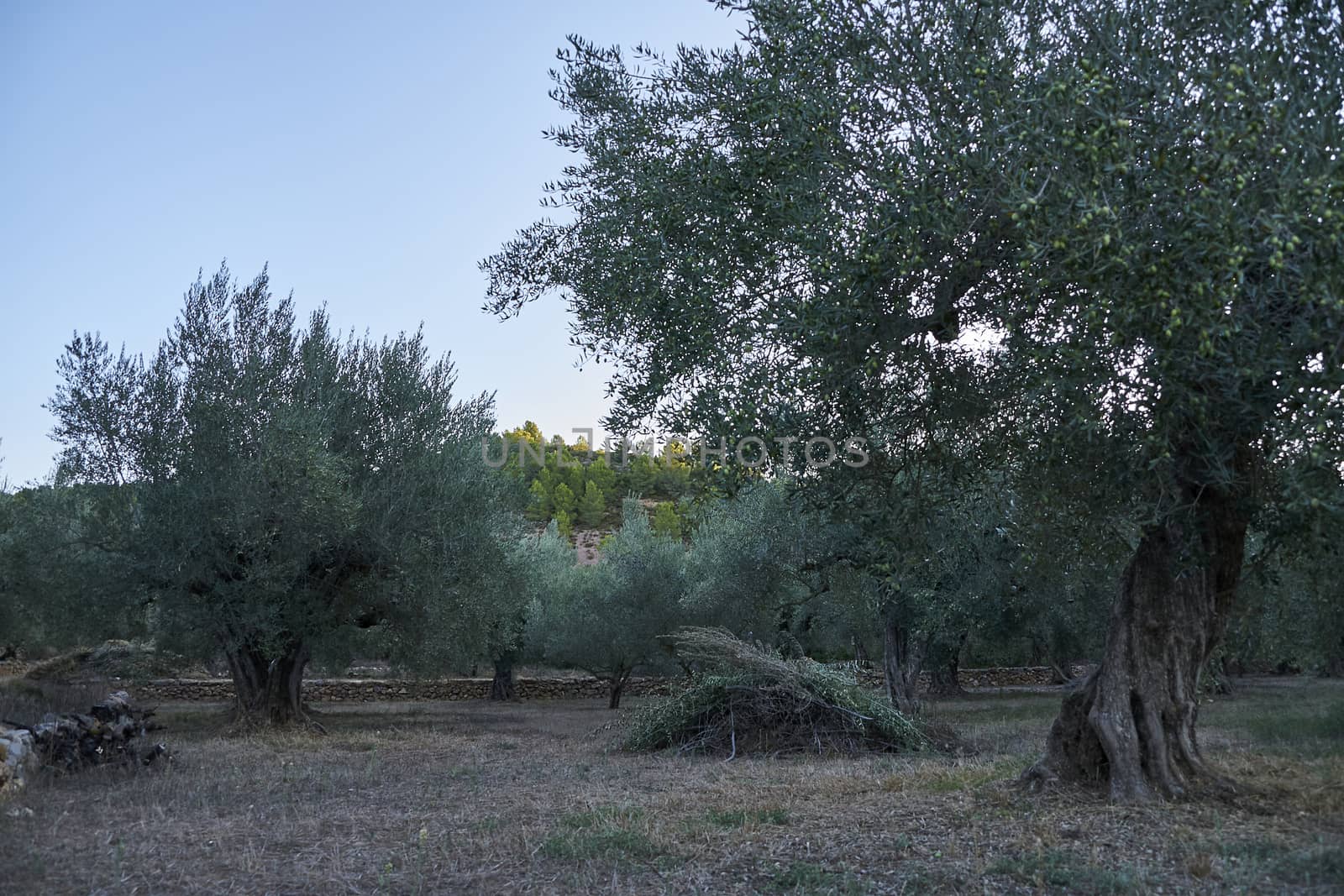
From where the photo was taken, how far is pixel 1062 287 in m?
6.79

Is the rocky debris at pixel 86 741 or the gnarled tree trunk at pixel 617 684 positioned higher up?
the rocky debris at pixel 86 741

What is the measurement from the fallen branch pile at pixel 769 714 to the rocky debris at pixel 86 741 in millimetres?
7078

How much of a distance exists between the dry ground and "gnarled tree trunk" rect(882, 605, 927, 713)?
21.8 feet

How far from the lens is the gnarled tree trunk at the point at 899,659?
20.0 m

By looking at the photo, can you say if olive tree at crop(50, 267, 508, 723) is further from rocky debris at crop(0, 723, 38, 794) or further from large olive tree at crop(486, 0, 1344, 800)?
large olive tree at crop(486, 0, 1344, 800)

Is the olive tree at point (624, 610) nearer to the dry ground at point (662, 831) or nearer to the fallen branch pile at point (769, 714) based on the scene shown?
the fallen branch pile at point (769, 714)

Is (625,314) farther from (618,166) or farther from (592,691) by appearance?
(592,691)

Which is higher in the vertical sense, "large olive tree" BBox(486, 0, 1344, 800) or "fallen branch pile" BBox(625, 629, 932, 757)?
"large olive tree" BBox(486, 0, 1344, 800)

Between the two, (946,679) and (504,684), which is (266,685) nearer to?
(504,684)

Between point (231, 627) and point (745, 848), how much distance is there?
47.4 feet

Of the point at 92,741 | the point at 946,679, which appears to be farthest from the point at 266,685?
the point at 946,679

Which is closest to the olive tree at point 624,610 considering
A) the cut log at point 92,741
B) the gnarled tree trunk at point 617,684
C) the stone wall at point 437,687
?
the gnarled tree trunk at point 617,684

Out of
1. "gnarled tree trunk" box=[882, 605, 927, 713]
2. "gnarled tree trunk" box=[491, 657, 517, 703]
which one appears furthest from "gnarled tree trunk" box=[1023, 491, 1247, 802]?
"gnarled tree trunk" box=[491, 657, 517, 703]

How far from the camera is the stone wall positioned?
32531 millimetres
